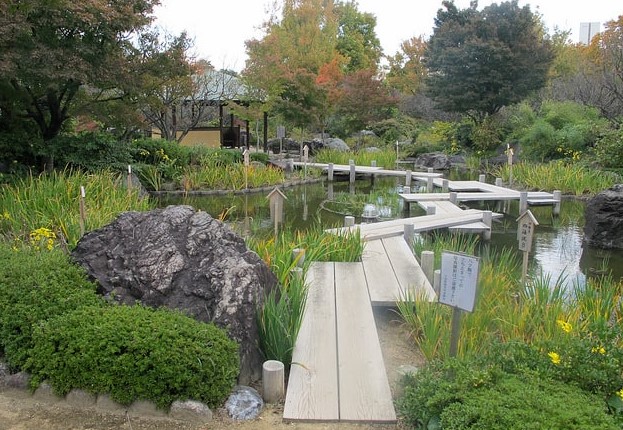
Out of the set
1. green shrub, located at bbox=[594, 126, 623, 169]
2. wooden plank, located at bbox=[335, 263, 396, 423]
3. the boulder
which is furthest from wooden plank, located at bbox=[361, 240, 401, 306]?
the boulder

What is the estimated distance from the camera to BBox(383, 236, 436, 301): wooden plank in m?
4.79

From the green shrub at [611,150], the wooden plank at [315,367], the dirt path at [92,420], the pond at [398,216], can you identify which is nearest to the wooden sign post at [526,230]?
the pond at [398,216]

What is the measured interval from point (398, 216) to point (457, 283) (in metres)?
8.13

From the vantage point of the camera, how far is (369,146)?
26562mm

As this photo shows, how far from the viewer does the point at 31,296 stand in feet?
11.3

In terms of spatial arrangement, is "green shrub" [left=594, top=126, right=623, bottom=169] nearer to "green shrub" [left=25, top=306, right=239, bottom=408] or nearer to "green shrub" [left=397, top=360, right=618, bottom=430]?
"green shrub" [left=397, top=360, right=618, bottom=430]

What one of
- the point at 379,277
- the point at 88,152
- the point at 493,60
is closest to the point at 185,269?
the point at 379,277

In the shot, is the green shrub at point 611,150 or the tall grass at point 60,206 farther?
the green shrub at point 611,150

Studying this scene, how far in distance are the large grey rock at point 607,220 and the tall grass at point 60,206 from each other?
708 centimetres

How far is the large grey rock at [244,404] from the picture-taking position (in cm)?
303

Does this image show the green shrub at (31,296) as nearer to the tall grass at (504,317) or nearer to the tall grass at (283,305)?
the tall grass at (283,305)

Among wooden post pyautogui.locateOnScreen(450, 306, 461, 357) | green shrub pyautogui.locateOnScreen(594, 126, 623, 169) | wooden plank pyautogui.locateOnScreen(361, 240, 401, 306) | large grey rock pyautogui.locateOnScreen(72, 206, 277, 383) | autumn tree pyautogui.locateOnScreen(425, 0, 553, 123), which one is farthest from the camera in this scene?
autumn tree pyautogui.locateOnScreen(425, 0, 553, 123)

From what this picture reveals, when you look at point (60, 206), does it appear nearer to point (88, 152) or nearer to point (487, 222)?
point (88, 152)

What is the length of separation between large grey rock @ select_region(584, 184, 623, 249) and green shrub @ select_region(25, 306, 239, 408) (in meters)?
7.54
